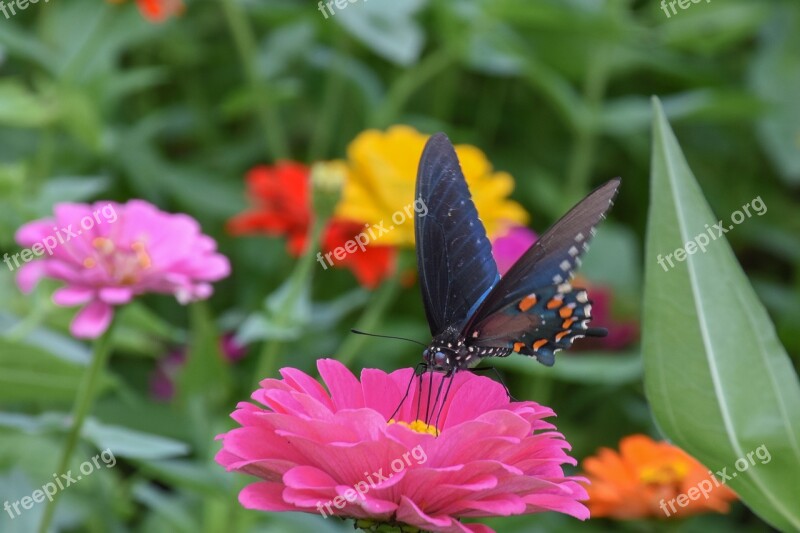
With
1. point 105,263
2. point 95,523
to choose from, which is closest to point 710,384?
point 105,263

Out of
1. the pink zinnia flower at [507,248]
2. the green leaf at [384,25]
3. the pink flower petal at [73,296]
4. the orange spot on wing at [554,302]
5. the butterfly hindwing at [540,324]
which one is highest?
the green leaf at [384,25]

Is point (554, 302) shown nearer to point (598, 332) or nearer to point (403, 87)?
point (598, 332)

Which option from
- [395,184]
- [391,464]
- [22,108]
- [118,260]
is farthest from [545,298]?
[22,108]

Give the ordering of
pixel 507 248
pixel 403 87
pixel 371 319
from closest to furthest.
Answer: pixel 371 319 → pixel 507 248 → pixel 403 87

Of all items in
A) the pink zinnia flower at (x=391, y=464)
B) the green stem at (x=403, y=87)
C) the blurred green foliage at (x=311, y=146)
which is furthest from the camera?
Result: the green stem at (x=403, y=87)

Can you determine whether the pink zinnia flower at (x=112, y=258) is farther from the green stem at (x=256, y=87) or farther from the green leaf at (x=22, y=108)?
the green stem at (x=256, y=87)

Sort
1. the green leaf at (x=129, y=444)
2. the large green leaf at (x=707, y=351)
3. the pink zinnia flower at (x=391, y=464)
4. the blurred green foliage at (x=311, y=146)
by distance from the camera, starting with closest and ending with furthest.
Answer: the pink zinnia flower at (x=391, y=464) → the large green leaf at (x=707, y=351) → the green leaf at (x=129, y=444) → the blurred green foliage at (x=311, y=146)

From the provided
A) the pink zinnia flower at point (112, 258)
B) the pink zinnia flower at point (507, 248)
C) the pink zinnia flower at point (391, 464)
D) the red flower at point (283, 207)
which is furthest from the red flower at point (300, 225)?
the pink zinnia flower at point (391, 464)

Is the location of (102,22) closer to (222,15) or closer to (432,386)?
(222,15)
